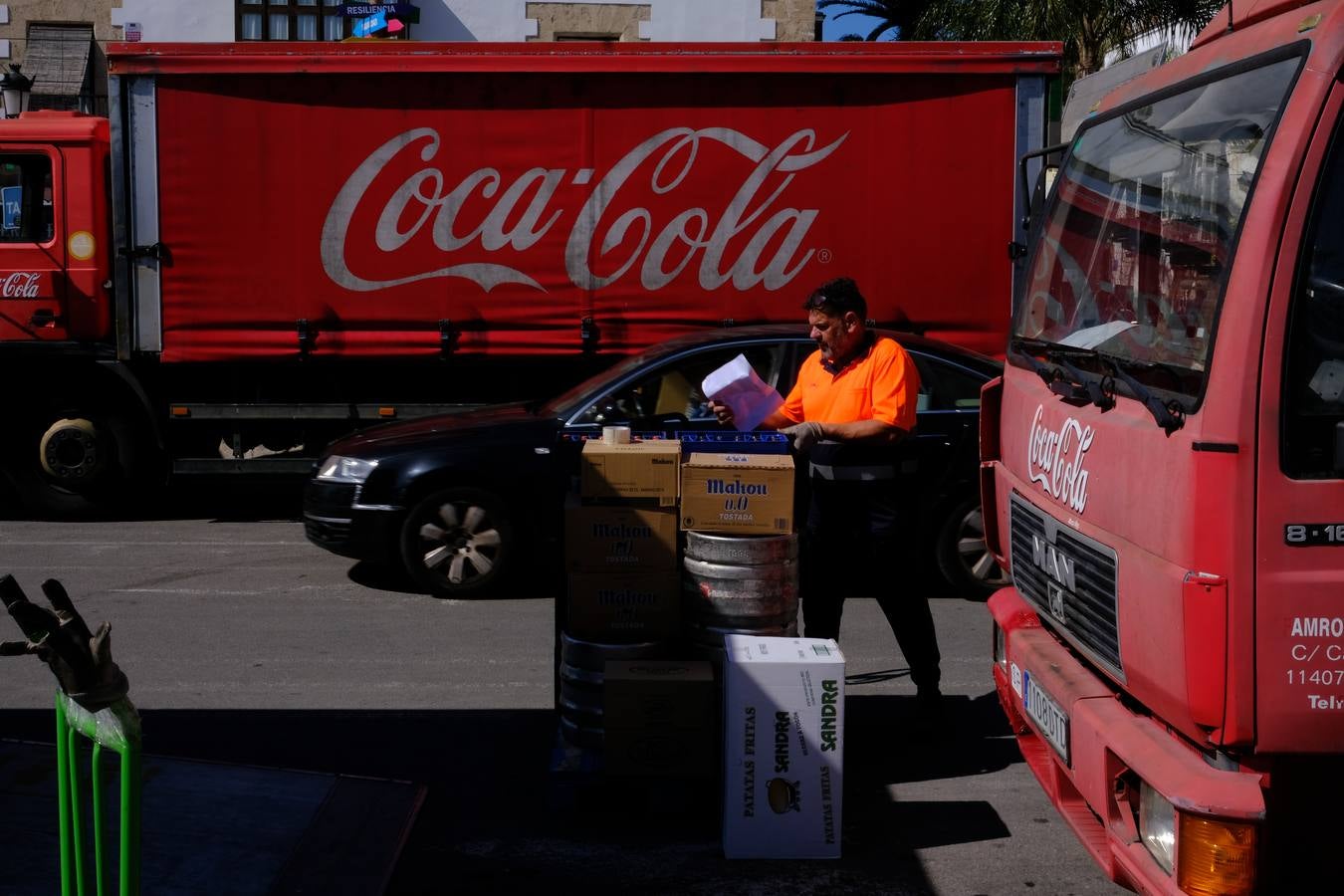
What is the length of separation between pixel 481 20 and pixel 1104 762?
22.3 m

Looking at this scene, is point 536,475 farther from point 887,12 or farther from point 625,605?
point 887,12

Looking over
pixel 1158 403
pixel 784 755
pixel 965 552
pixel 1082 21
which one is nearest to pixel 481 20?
pixel 1082 21

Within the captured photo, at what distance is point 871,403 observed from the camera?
5789 mm

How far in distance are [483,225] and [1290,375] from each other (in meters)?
7.99

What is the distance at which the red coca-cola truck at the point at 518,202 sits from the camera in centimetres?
1051

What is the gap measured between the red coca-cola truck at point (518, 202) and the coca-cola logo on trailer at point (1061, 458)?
623 centimetres

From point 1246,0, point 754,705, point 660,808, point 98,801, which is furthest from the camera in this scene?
point 660,808

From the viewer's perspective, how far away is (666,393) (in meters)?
8.35

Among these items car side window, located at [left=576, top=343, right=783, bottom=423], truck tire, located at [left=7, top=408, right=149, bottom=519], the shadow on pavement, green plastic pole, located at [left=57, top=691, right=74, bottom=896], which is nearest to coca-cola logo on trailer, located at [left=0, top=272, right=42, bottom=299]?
truck tire, located at [left=7, top=408, right=149, bottom=519]

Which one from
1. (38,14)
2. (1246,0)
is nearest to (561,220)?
(1246,0)

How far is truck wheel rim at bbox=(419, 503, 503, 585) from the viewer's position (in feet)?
27.9

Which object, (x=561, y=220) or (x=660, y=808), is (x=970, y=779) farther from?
(x=561, y=220)

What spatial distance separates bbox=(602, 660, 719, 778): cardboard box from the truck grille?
1118 mm

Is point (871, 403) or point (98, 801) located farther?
point (871, 403)
